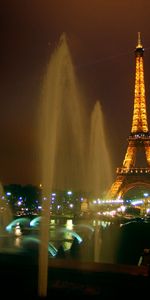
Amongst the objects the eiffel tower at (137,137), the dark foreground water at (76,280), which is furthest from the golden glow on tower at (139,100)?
the dark foreground water at (76,280)

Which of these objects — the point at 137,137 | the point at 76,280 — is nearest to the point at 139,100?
the point at 137,137

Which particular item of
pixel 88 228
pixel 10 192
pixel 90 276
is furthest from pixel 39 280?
pixel 10 192

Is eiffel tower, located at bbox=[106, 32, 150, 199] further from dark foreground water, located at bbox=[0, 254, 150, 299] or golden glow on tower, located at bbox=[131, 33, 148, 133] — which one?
dark foreground water, located at bbox=[0, 254, 150, 299]

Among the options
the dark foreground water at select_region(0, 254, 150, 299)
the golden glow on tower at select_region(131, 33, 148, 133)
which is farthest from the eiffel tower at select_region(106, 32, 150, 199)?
the dark foreground water at select_region(0, 254, 150, 299)

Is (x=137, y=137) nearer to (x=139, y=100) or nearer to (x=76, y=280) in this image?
(x=139, y=100)

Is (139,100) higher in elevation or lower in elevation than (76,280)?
higher

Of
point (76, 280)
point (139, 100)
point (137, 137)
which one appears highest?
point (139, 100)

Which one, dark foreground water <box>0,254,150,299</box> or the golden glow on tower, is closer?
dark foreground water <box>0,254,150,299</box>

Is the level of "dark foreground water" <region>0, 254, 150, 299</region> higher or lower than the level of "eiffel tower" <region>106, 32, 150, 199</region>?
lower

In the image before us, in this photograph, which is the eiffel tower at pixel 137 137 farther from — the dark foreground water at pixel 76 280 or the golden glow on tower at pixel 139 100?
the dark foreground water at pixel 76 280
